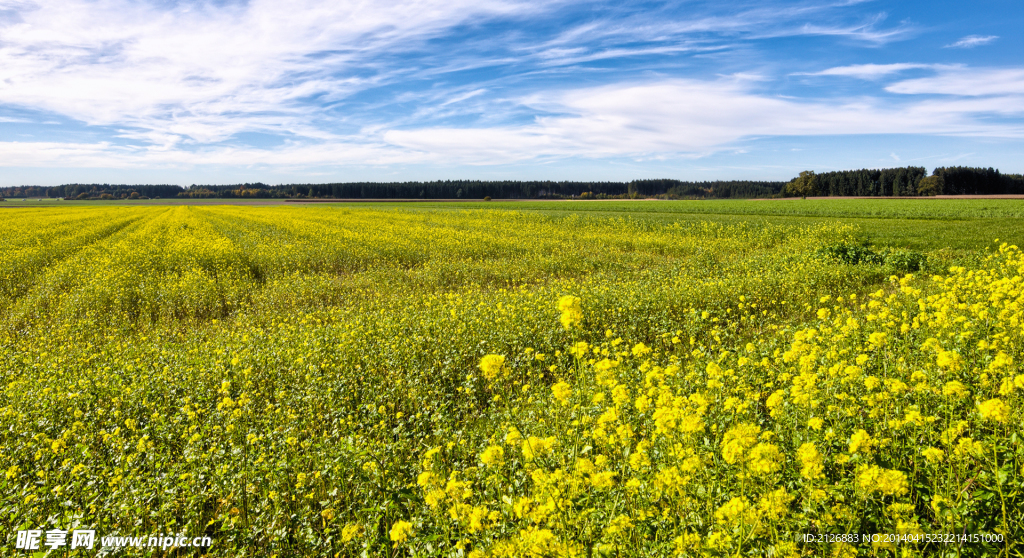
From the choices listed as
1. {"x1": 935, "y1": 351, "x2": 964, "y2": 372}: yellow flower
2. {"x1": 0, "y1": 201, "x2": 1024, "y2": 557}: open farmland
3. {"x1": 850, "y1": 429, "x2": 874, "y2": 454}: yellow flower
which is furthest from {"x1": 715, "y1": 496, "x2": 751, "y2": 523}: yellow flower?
{"x1": 935, "y1": 351, "x2": 964, "y2": 372}: yellow flower

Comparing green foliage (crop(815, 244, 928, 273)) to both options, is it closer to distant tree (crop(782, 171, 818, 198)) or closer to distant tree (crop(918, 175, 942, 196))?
distant tree (crop(782, 171, 818, 198))

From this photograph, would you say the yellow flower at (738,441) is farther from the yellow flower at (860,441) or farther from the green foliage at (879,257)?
the green foliage at (879,257)

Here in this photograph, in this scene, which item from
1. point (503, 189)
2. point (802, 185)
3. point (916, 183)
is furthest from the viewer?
point (503, 189)

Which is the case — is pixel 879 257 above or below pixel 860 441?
above

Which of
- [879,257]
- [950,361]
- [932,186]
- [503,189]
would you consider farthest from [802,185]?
[950,361]

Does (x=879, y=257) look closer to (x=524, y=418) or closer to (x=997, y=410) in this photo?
(x=997, y=410)

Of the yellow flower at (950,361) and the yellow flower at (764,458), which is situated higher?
the yellow flower at (950,361)

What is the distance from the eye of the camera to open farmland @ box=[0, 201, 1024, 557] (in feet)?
9.14

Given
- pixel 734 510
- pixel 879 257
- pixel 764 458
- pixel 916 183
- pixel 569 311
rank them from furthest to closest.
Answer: pixel 916 183 → pixel 879 257 → pixel 569 311 → pixel 764 458 → pixel 734 510

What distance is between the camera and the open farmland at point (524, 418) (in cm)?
279

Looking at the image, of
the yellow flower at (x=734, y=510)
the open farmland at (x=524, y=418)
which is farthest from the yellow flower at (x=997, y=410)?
the yellow flower at (x=734, y=510)

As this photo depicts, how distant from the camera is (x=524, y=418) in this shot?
4750 mm

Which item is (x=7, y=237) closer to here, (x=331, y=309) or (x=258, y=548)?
(x=331, y=309)

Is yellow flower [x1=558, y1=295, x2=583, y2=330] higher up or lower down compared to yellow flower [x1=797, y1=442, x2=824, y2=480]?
higher up
